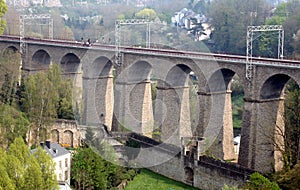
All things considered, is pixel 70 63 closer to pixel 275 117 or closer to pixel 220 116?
→ pixel 220 116

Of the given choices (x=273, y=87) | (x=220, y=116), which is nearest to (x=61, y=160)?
(x=220, y=116)

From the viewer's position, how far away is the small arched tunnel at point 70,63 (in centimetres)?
5030

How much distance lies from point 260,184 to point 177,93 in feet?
49.9

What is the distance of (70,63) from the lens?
50844 mm

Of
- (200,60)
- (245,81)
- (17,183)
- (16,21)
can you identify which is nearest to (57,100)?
(200,60)

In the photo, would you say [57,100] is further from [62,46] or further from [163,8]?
[163,8]

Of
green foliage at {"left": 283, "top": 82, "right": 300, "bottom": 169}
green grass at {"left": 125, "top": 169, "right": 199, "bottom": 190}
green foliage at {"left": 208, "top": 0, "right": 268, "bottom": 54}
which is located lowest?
green grass at {"left": 125, "top": 169, "right": 199, "bottom": 190}

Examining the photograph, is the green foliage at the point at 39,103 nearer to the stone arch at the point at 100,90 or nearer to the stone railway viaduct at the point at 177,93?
the stone railway viaduct at the point at 177,93

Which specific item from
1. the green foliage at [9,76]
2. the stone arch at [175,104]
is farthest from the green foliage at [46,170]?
the green foliage at [9,76]

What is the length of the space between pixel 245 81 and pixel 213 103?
10.7ft

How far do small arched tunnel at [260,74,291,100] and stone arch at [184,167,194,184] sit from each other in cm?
588

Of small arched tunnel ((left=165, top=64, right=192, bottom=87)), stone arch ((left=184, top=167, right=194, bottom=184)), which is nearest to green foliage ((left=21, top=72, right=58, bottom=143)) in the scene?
small arched tunnel ((left=165, top=64, right=192, bottom=87))

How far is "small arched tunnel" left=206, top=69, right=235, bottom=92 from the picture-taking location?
38.6 m

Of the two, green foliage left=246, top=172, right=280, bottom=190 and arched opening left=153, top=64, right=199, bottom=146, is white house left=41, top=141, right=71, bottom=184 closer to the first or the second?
green foliage left=246, top=172, right=280, bottom=190
